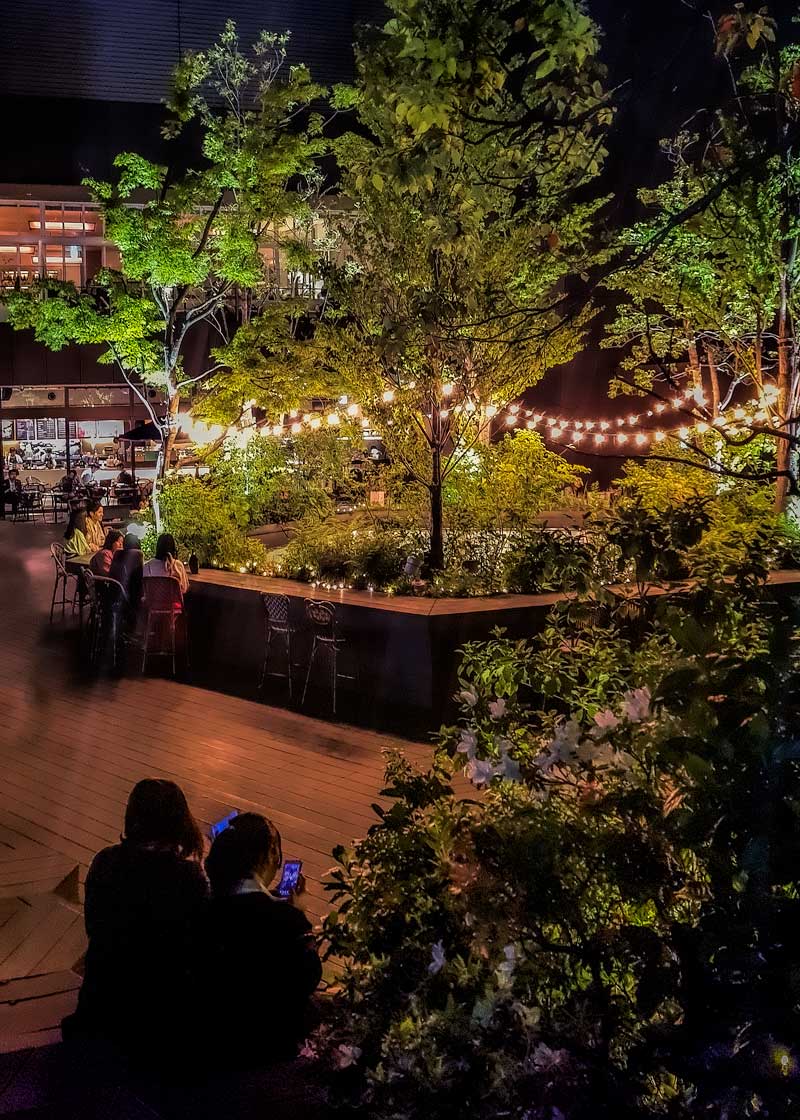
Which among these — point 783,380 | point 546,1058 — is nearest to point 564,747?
point 546,1058

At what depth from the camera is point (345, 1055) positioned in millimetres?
2250

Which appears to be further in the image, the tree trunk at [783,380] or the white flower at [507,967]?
the tree trunk at [783,380]

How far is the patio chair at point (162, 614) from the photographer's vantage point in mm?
9227

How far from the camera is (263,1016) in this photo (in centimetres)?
301

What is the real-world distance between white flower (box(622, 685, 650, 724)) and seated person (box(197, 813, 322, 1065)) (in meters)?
1.20

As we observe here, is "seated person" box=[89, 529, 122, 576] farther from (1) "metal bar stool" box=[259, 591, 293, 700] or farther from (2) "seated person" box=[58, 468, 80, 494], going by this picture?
(2) "seated person" box=[58, 468, 80, 494]

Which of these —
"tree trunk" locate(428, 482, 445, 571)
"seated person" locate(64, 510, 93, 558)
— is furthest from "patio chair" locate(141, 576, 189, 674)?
"seated person" locate(64, 510, 93, 558)

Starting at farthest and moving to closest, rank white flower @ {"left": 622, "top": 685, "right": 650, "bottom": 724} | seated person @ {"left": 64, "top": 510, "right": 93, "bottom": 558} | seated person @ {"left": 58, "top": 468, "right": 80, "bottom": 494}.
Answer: seated person @ {"left": 58, "top": 468, "right": 80, "bottom": 494} → seated person @ {"left": 64, "top": 510, "right": 93, "bottom": 558} → white flower @ {"left": 622, "top": 685, "right": 650, "bottom": 724}

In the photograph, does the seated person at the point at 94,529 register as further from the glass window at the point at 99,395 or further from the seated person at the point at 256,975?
the glass window at the point at 99,395

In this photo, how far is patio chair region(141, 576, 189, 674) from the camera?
30.3 ft

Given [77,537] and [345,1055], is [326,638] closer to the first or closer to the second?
[77,537]

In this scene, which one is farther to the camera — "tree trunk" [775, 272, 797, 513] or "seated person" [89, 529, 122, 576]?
"tree trunk" [775, 272, 797, 513]

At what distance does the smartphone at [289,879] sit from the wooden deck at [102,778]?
826 mm

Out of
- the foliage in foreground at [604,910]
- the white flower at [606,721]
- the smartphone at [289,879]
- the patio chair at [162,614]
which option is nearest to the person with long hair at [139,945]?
the smartphone at [289,879]
